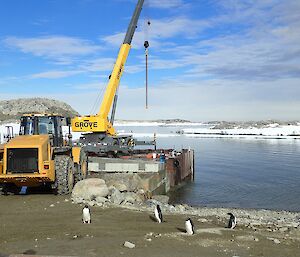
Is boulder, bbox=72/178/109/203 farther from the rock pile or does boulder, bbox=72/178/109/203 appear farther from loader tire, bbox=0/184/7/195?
loader tire, bbox=0/184/7/195

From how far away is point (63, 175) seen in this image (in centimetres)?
1516

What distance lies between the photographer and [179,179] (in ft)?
105

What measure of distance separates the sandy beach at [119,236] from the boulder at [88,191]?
3.71ft

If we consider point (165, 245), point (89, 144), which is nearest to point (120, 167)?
point (89, 144)

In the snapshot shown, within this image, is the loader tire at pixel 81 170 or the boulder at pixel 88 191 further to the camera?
the loader tire at pixel 81 170

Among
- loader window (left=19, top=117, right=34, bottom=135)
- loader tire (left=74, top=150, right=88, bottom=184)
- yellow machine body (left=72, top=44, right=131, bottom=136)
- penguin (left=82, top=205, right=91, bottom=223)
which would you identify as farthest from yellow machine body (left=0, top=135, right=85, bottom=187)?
yellow machine body (left=72, top=44, right=131, bottom=136)

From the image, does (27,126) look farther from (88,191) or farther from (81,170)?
(88,191)

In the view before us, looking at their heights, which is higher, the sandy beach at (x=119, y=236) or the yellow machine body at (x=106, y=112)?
the yellow machine body at (x=106, y=112)

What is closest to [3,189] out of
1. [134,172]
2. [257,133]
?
[134,172]

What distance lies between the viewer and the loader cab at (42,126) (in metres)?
16.3

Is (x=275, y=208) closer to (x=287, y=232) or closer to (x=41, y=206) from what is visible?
(x=287, y=232)

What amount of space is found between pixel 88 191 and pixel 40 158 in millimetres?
2281

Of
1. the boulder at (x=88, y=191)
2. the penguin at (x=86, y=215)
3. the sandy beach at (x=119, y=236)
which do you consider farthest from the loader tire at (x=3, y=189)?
the penguin at (x=86, y=215)

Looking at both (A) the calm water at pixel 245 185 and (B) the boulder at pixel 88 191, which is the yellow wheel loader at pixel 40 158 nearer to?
(B) the boulder at pixel 88 191
